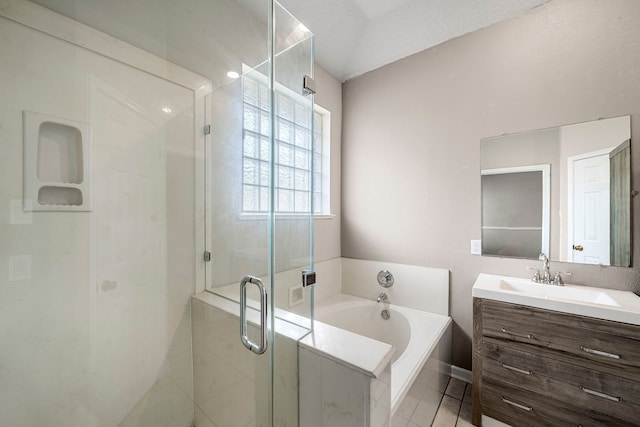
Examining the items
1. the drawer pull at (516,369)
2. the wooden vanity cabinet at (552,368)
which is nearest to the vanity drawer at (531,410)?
the wooden vanity cabinet at (552,368)

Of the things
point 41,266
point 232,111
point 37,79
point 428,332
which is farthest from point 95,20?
point 428,332

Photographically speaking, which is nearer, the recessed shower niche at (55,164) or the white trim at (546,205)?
the recessed shower niche at (55,164)

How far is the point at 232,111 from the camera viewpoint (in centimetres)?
148

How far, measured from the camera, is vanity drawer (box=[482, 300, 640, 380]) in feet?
3.78

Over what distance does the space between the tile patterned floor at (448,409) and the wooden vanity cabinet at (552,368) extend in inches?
4.5

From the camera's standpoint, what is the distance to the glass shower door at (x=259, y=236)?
1033 mm

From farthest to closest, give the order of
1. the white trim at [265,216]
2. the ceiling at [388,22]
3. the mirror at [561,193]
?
the ceiling at [388,22], the mirror at [561,193], the white trim at [265,216]

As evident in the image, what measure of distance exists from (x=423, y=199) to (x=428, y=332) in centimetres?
107

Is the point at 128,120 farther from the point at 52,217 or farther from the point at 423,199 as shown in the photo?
the point at 423,199

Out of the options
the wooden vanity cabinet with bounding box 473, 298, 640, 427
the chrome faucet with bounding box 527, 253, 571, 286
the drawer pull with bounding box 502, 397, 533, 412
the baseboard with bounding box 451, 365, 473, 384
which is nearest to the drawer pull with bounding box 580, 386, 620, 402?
the wooden vanity cabinet with bounding box 473, 298, 640, 427

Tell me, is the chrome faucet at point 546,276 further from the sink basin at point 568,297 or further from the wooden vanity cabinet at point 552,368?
the wooden vanity cabinet at point 552,368

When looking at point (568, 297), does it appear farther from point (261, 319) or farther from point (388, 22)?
point (388, 22)

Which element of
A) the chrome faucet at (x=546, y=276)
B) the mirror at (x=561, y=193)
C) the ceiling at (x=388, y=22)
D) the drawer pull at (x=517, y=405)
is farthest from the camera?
the ceiling at (x=388, y=22)

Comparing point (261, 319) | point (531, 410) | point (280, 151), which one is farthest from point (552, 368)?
point (280, 151)
